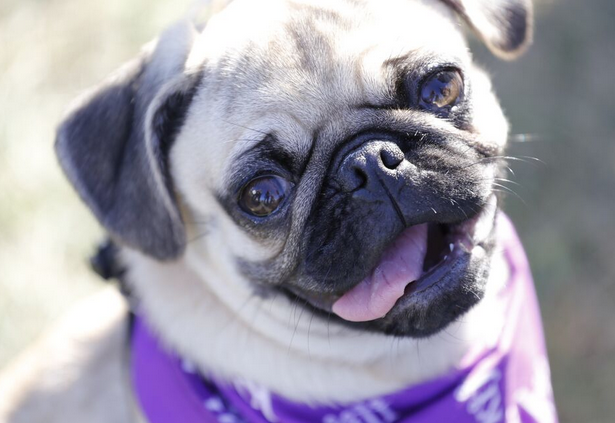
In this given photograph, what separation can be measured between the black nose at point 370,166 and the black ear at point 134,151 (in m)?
0.73

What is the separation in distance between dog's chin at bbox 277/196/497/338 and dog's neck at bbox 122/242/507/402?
0.63 feet

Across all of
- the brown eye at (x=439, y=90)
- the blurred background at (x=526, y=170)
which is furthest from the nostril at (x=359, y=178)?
the blurred background at (x=526, y=170)

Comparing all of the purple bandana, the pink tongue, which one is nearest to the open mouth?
the pink tongue

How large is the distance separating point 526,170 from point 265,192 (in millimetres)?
2834

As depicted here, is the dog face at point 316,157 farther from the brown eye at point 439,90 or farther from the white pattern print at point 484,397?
the white pattern print at point 484,397

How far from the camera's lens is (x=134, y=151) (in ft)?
9.37

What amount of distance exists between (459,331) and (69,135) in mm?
1801

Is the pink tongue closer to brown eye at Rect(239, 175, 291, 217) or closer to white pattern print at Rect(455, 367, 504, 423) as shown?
brown eye at Rect(239, 175, 291, 217)

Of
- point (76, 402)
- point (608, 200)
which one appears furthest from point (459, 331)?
point (608, 200)

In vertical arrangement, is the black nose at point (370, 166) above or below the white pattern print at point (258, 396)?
above

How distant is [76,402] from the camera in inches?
131

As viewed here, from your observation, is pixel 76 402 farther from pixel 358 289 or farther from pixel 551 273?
pixel 551 273

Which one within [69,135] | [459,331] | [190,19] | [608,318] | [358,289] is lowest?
[608,318]

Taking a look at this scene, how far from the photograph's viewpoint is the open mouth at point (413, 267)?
8.45 ft
